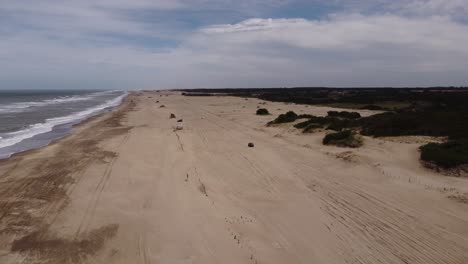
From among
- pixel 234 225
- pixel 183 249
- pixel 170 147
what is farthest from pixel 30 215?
pixel 170 147

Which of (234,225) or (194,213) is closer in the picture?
(234,225)

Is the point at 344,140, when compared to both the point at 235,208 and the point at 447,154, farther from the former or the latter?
the point at 235,208

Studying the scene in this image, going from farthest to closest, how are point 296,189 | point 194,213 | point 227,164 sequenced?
point 227,164, point 296,189, point 194,213

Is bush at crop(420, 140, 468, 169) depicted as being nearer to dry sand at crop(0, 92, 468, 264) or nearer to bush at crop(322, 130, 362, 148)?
dry sand at crop(0, 92, 468, 264)

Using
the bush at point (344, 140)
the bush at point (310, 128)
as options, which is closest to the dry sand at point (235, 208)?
the bush at point (344, 140)

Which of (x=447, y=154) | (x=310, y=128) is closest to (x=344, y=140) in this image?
(x=310, y=128)

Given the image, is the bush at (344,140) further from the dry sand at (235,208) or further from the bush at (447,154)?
the bush at (447,154)

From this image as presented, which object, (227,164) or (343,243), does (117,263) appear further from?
(227,164)
